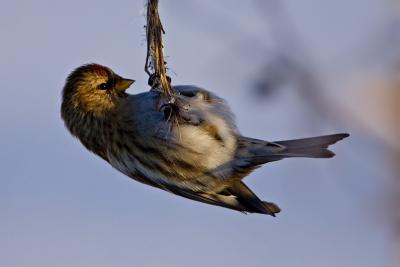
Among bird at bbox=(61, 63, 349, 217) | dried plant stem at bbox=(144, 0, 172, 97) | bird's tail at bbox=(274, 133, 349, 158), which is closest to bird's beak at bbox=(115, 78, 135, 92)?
bird at bbox=(61, 63, 349, 217)

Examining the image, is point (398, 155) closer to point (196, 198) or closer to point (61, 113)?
point (196, 198)

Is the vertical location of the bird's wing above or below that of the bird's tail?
below

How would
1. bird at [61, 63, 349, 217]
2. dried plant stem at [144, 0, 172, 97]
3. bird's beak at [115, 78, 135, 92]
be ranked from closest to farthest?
dried plant stem at [144, 0, 172, 97] < bird at [61, 63, 349, 217] < bird's beak at [115, 78, 135, 92]

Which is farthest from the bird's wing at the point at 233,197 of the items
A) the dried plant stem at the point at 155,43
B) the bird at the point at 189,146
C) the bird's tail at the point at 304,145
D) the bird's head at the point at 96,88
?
the dried plant stem at the point at 155,43

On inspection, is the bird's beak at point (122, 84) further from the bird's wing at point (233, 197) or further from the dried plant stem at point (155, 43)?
the dried plant stem at point (155, 43)

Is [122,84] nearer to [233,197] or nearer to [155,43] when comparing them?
[233,197]

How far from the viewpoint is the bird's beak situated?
319cm

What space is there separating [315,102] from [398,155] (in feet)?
0.71

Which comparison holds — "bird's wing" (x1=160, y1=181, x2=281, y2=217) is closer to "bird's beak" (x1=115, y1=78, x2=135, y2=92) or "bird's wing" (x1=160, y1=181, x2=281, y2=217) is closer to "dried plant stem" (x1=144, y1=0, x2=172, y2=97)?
"bird's beak" (x1=115, y1=78, x2=135, y2=92)

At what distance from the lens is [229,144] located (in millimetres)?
3086

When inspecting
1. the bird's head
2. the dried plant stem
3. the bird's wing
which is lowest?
the bird's wing

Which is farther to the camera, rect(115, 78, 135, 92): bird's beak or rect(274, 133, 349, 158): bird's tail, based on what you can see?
rect(115, 78, 135, 92): bird's beak

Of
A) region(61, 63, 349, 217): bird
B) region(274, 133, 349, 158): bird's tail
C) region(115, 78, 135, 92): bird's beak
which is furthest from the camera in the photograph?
region(115, 78, 135, 92): bird's beak

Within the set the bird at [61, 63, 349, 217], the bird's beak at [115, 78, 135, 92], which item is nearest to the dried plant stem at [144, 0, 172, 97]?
the bird at [61, 63, 349, 217]
